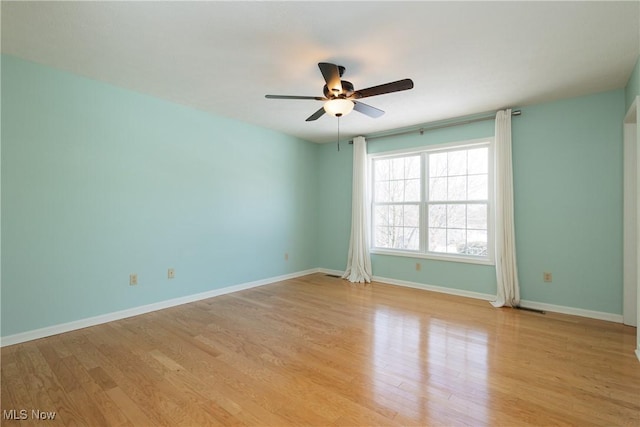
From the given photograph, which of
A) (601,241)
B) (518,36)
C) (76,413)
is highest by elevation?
(518,36)

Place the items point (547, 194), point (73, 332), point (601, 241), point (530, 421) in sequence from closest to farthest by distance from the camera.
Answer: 1. point (530, 421)
2. point (73, 332)
3. point (601, 241)
4. point (547, 194)

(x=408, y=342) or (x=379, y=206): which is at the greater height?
(x=379, y=206)

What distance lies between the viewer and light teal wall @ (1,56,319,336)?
106 inches

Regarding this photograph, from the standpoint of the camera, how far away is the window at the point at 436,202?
4.24 m

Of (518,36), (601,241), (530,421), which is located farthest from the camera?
Result: (601,241)

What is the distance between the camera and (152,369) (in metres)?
2.24

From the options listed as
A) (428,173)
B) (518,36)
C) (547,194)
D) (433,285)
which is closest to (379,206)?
(428,173)

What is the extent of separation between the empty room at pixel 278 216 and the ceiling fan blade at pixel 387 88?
0.09 feet

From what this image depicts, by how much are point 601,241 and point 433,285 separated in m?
2.00

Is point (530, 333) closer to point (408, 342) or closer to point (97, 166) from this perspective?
point (408, 342)

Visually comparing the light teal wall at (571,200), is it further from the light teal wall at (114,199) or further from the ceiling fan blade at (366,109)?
the light teal wall at (114,199)

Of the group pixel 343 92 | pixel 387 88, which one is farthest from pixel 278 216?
pixel 387 88

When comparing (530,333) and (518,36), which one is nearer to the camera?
(518,36)

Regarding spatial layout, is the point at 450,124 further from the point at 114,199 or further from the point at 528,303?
the point at 114,199
